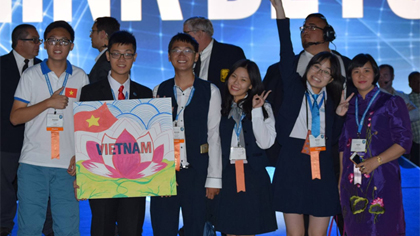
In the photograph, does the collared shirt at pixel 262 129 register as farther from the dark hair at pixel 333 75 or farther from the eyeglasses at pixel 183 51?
the eyeglasses at pixel 183 51

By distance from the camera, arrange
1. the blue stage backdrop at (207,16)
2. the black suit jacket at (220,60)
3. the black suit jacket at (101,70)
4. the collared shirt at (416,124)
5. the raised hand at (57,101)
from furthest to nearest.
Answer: the blue stage backdrop at (207,16)
the collared shirt at (416,124)
the black suit jacket at (220,60)
the black suit jacket at (101,70)
the raised hand at (57,101)

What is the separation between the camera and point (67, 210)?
9.95ft

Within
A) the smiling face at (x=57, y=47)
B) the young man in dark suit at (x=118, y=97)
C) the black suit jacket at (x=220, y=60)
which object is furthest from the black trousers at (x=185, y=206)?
the black suit jacket at (x=220, y=60)

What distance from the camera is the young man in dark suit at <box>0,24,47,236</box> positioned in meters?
4.24

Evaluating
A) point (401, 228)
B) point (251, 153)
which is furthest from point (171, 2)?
point (401, 228)

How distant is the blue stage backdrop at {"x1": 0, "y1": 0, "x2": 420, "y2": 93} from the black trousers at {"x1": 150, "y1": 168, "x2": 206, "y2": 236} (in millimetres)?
4714

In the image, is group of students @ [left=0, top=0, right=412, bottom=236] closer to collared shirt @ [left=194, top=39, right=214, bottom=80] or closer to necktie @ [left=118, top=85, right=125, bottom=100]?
necktie @ [left=118, top=85, right=125, bottom=100]

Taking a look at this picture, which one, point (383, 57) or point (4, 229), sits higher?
point (383, 57)

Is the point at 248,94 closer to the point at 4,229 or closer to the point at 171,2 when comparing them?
the point at 4,229

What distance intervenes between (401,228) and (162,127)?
65.9 inches

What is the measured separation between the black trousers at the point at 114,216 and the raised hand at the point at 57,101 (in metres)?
0.61

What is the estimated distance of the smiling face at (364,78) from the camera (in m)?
3.15

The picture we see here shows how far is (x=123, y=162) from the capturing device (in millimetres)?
2752

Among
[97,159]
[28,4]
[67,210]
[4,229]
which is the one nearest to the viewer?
[97,159]
